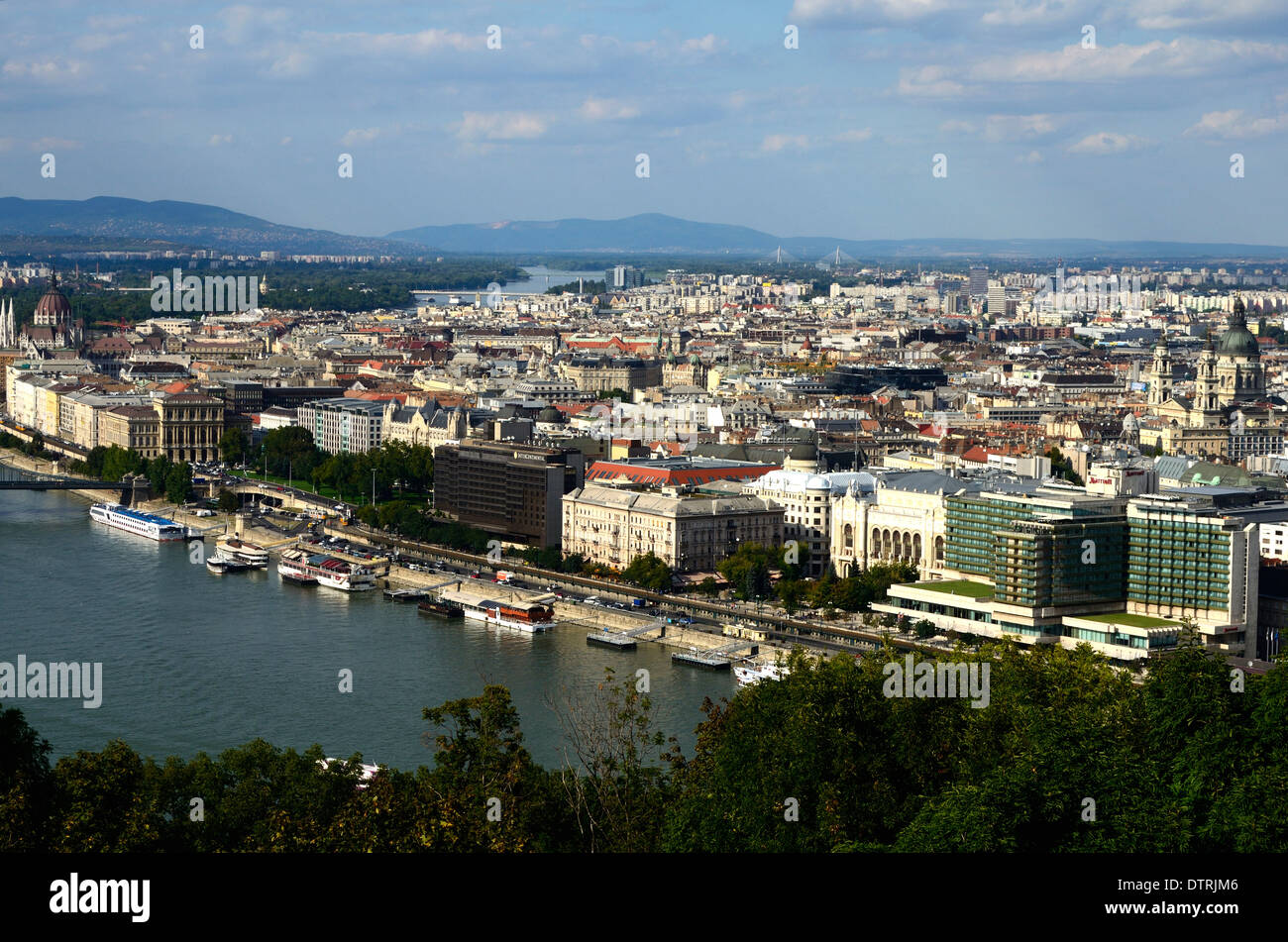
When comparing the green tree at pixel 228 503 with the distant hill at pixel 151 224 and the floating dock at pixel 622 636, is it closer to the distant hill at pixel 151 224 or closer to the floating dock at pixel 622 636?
the floating dock at pixel 622 636

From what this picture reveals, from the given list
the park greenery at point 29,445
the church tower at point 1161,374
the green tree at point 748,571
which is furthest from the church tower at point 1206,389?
the park greenery at point 29,445

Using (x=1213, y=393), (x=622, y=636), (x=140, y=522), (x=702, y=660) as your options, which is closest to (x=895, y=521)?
(x=622, y=636)

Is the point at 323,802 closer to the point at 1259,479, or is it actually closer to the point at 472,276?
the point at 1259,479

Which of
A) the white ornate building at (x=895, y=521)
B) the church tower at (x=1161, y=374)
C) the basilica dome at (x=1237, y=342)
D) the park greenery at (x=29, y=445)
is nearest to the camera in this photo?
the white ornate building at (x=895, y=521)

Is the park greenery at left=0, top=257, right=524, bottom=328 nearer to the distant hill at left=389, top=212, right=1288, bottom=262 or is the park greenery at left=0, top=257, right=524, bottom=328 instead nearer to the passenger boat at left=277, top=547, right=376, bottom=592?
the passenger boat at left=277, top=547, right=376, bottom=592

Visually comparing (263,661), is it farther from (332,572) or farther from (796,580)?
(796,580)

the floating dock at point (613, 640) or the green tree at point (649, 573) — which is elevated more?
the green tree at point (649, 573)
